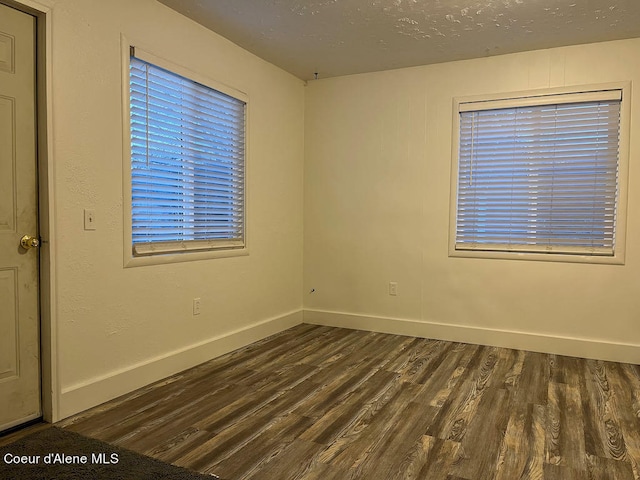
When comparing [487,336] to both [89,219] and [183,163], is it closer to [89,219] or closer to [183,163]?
[183,163]

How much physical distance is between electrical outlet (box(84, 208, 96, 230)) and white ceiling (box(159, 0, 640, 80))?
154cm

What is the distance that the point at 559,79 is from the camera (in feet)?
12.6

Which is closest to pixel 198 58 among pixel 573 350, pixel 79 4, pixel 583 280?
pixel 79 4

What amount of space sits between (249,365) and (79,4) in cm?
262

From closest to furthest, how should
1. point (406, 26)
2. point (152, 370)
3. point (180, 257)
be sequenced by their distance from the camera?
1. point (152, 370)
2. point (180, 257)
3. point (406, 26)

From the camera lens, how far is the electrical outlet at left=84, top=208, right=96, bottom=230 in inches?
105

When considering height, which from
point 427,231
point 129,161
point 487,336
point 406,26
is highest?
point 406,26

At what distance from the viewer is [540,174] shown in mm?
3943

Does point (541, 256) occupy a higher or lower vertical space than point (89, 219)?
lower

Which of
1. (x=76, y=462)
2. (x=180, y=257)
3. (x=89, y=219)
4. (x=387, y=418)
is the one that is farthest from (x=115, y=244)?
(x=387, y=418)

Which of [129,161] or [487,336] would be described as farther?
[487,336]

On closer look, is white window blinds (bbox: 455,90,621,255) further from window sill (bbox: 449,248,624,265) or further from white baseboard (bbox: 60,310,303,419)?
white baseboard (bbox: 60,310,303,419)

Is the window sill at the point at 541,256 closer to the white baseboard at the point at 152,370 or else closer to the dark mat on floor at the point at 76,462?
the white baseboard at the point at 152,370

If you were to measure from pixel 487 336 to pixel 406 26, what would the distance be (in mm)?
2740
